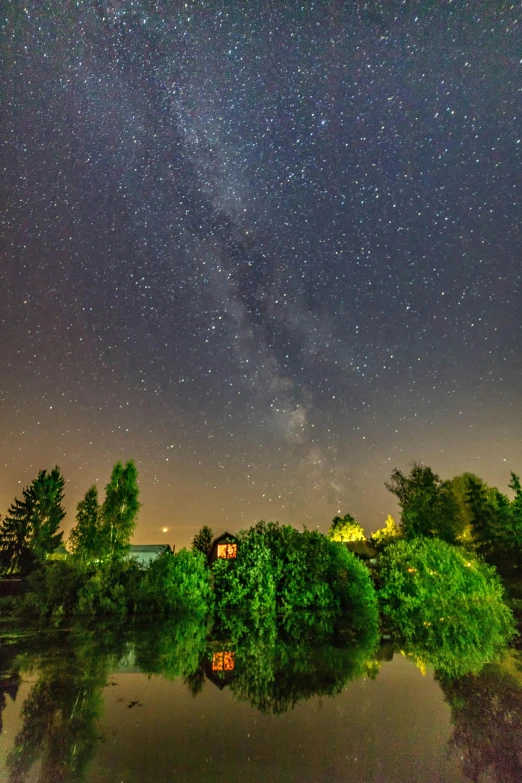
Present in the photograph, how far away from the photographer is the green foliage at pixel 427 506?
160ft

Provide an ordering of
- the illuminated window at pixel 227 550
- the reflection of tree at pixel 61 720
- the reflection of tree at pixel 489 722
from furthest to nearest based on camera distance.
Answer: the illuminated window at pixel 227 550 → the reflection of tree at pixel 489 722 → the reflection of tree at pixel 61 720

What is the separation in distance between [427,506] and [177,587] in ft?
125

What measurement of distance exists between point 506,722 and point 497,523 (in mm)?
39554

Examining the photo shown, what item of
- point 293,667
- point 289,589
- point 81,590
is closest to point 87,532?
point 81,590

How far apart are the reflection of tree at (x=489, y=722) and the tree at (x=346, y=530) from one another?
68.1m

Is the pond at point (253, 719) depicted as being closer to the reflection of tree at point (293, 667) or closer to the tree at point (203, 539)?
the reflection of tree at point (293, 667)

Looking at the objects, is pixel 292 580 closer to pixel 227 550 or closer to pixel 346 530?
pixel 227 550

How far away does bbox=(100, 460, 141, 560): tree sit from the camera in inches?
1188

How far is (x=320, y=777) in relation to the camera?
225 inches

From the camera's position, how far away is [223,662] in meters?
12.1

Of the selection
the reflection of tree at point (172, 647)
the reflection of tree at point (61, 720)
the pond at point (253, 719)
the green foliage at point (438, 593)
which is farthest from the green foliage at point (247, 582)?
the reflection of tree at point (61, 720)

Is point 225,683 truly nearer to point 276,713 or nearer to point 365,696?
point 276,713

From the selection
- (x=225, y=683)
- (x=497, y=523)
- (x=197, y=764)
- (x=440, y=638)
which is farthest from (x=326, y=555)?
(x=497, y=523)

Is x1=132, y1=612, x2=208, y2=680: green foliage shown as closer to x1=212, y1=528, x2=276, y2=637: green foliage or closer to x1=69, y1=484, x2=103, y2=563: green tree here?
x1=212, y1=528, x2=276, y2=637: green foliage
